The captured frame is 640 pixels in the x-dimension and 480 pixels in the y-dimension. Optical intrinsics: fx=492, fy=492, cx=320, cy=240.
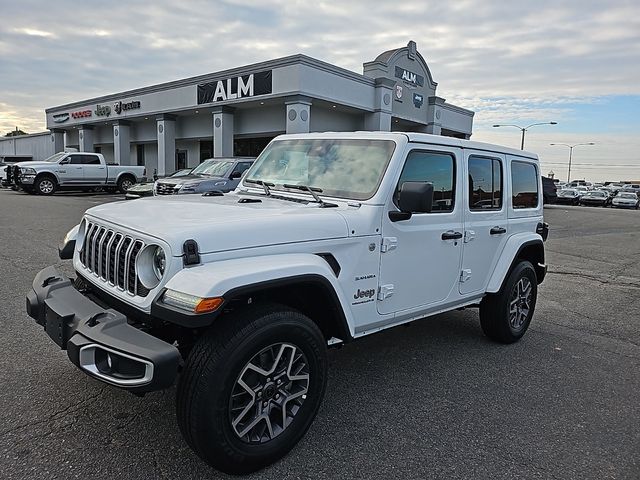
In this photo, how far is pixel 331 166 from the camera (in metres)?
3.91

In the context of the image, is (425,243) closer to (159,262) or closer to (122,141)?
(159,262)

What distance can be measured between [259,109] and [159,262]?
2455cm

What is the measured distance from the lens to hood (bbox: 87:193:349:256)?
8.58ft

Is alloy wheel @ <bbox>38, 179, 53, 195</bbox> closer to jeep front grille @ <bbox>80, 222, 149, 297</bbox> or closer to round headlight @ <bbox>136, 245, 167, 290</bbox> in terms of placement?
jeep front grille @ <bbox>80, 222, 149, 297</bbox>

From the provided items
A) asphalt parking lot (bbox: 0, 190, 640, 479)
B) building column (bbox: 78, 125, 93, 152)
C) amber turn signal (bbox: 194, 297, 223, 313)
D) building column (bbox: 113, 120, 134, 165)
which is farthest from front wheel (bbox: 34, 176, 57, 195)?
amber turn signal (bbox: 194, 297, 223, 313)

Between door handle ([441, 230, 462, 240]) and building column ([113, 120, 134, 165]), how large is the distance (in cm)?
3285

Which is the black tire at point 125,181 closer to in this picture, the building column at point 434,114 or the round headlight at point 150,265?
the building column at point 434,114

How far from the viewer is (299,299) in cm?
311

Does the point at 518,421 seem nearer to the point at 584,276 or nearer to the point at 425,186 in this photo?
the point at 425,186

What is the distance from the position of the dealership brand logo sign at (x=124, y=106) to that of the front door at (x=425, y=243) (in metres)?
30.1

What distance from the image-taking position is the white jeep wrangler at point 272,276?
2.45m

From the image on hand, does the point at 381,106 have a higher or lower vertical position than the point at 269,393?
higher

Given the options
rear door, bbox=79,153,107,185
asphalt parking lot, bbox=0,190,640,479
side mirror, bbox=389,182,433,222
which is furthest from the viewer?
rear door, bbox=79,153,107,185

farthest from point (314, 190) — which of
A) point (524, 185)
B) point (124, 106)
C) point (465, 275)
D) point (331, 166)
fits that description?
point (124, 106)
